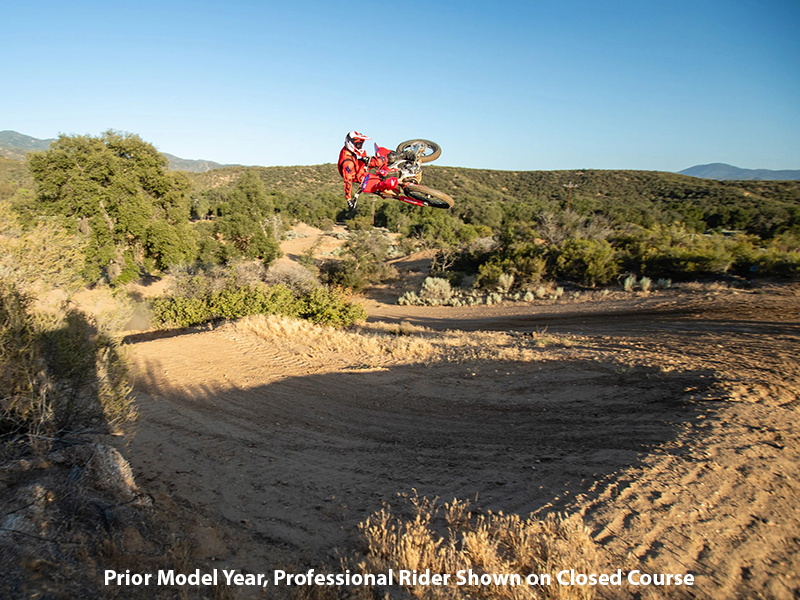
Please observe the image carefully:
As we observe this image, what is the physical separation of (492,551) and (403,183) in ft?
20.5

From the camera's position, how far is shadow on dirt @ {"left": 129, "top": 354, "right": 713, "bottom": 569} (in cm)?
477

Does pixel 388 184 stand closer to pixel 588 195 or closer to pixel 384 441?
pixel 384 441

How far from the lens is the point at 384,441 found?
6.63 meters

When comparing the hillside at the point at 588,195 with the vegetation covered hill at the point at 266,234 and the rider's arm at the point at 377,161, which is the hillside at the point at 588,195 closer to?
the vegetation covered hill at the point at 266,234

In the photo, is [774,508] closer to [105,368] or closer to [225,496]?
[225,496]

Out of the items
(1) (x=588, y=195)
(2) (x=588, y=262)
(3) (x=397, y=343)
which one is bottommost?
(3) (x=397, y=343)

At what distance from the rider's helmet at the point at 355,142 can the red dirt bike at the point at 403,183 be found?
12.3 inches

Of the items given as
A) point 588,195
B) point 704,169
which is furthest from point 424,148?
point 704,169

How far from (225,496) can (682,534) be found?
4900 mm

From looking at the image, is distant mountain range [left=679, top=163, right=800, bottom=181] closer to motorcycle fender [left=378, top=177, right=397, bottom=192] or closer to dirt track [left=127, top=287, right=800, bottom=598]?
dirt track [left=127, top=287, right=800, bottom=598]

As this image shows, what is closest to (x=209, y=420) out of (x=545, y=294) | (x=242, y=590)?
(x=242, y=590)

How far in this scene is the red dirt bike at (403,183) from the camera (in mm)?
7820

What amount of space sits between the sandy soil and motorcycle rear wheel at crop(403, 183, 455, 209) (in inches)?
149

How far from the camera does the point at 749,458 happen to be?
16.1ft
